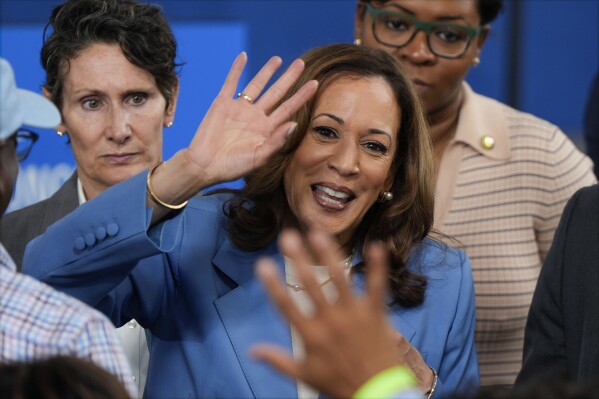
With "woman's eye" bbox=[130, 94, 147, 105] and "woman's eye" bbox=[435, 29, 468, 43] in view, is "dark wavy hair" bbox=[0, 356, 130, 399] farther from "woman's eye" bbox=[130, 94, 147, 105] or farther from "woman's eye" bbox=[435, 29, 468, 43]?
"woman's eye" bbox=[435, 29, 468, 43]

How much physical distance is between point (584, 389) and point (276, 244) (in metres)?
1.21

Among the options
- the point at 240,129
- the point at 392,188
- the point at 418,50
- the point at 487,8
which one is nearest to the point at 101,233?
the point at 240,129

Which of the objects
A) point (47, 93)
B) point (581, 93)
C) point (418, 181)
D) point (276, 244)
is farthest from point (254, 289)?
point (581, 93)

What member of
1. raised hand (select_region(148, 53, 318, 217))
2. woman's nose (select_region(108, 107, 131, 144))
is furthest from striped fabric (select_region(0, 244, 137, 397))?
woman's nose (select_region(108, 107, 131, 144))

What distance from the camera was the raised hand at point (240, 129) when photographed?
86.2 inches

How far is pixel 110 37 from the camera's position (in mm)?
2957

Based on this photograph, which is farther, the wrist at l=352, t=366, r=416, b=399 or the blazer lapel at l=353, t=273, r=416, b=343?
the blazer lapel at l=353, t=273, r=416, b=343

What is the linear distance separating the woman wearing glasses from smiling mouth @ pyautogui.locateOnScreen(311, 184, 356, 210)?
0.81 metres

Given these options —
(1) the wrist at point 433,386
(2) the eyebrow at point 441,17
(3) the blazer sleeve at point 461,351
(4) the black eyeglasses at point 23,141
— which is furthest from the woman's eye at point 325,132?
(2) the eyebrow at point 441,17

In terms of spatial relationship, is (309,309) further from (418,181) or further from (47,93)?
(47,93)

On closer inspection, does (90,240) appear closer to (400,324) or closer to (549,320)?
(400,324)

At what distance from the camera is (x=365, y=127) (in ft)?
8.39

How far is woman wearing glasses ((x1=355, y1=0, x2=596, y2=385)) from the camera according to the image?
3289mm

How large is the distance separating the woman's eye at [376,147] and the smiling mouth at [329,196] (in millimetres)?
126
